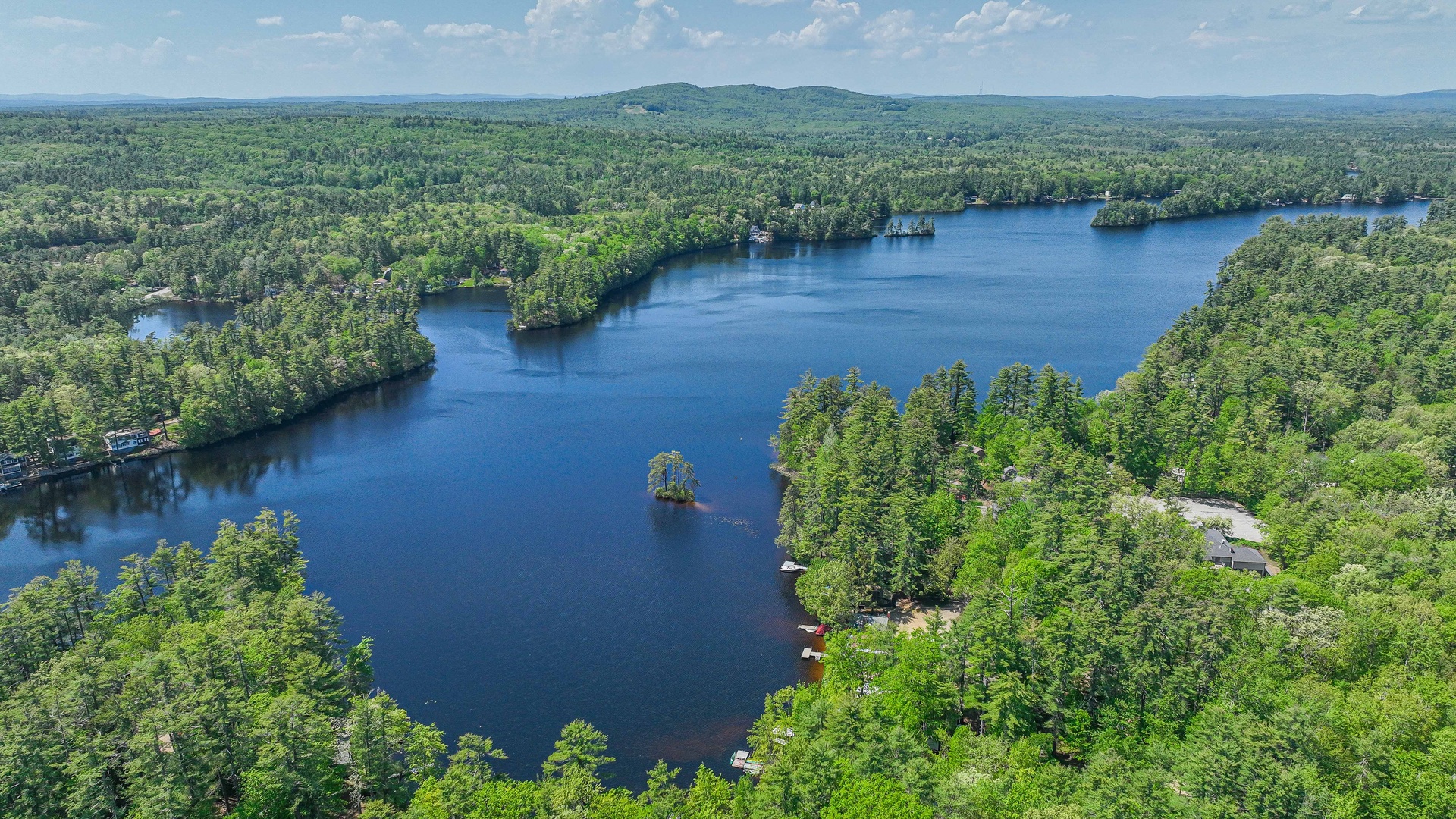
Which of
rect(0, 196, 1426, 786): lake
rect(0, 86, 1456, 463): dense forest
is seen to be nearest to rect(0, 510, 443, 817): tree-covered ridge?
rect(0, 196, 1426, 786): lake

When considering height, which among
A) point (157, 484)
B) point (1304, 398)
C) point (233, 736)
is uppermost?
point (1304, 398)

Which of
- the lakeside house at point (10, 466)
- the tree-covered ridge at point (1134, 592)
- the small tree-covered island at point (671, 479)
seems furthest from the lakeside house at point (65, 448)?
the tree-covered ridge at point (1134, 592)

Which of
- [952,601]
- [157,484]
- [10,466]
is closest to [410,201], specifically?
[10,466]

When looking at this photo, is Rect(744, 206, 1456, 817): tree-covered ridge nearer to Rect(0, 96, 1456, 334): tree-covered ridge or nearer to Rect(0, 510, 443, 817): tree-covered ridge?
Rect(0, 510, 443, 817): tree-covered ridge

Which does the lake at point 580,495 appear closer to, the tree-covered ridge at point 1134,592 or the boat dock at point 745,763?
the boat dock at point 745,763

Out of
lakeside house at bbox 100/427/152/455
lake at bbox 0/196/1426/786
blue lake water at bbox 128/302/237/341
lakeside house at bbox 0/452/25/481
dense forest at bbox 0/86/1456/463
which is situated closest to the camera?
lake at bbox 0/196/1426/786

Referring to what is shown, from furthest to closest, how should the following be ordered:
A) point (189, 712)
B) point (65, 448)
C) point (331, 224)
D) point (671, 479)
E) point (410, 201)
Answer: point (410, 201) → point (331, 224) → point (65, 448) → point (671, 479) → point (189, 712)

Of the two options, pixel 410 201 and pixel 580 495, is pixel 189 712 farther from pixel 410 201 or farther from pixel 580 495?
pixel 410 201
